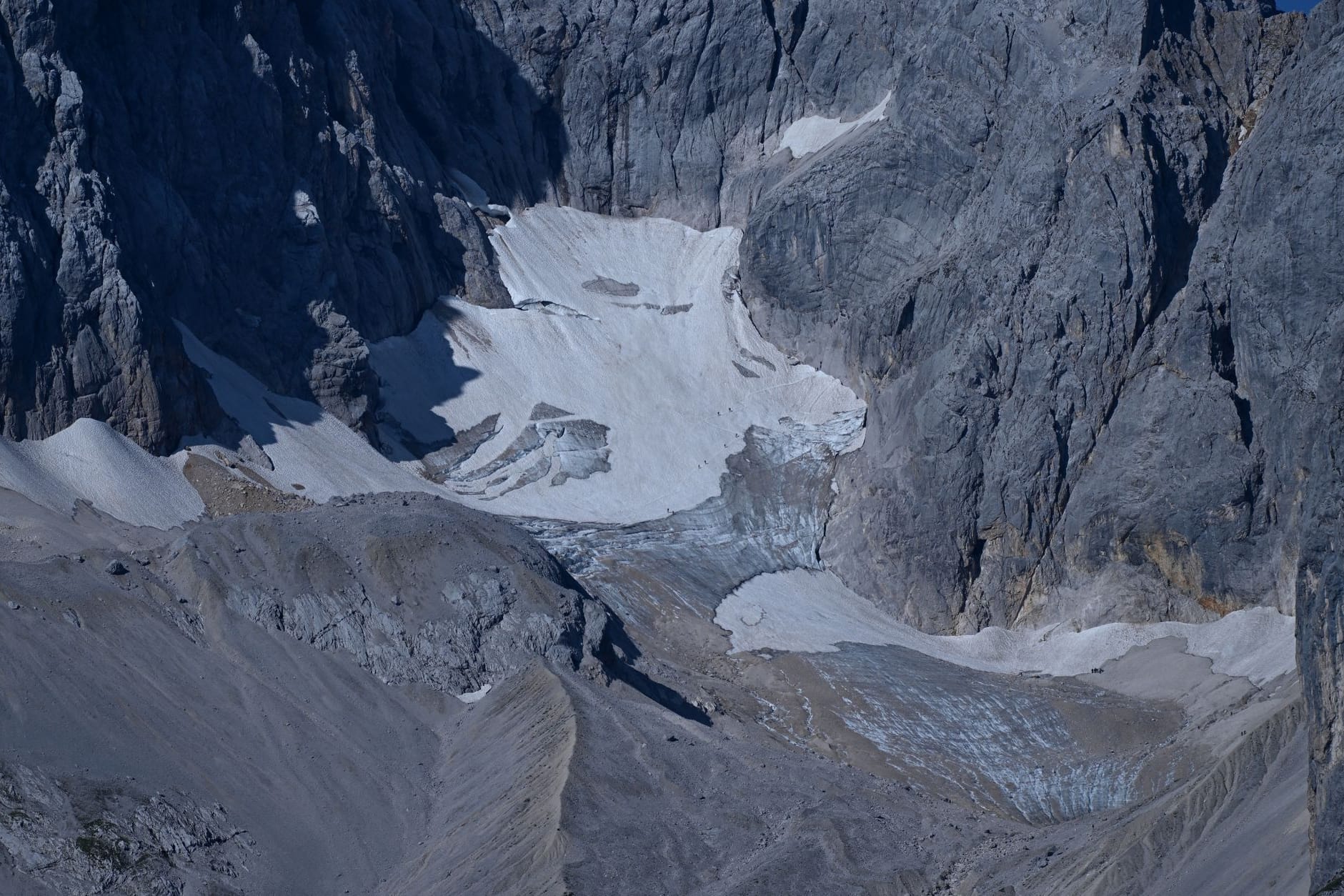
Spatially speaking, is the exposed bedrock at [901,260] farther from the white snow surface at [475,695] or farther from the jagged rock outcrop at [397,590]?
the white snow surface at [475,695]

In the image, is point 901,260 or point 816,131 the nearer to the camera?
point 901,260

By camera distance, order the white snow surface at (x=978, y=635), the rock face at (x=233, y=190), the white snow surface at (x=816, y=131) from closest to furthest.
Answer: the rock face at (x=233, y=190) → the white snow surface at (x=978, y=635) → the white snow surface at (x=816, y=131)

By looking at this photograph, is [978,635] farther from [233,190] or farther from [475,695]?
[233,190]

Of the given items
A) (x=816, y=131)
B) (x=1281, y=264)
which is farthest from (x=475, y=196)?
(x=1281, y=264)

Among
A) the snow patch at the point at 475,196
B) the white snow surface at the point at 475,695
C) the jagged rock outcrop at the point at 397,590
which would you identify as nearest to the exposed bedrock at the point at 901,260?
the snow patch at the point at 475,196

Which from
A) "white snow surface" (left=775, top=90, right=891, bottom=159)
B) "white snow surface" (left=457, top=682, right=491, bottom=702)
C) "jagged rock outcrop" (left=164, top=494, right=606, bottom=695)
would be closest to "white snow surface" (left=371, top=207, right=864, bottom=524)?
"white snow surface" (left=775, top=90, right=891, bottom=159)

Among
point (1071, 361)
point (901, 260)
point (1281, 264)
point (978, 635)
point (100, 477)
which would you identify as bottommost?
point (978, 635)

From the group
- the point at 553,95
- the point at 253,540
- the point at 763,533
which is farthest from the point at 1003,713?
the point at 553,95
